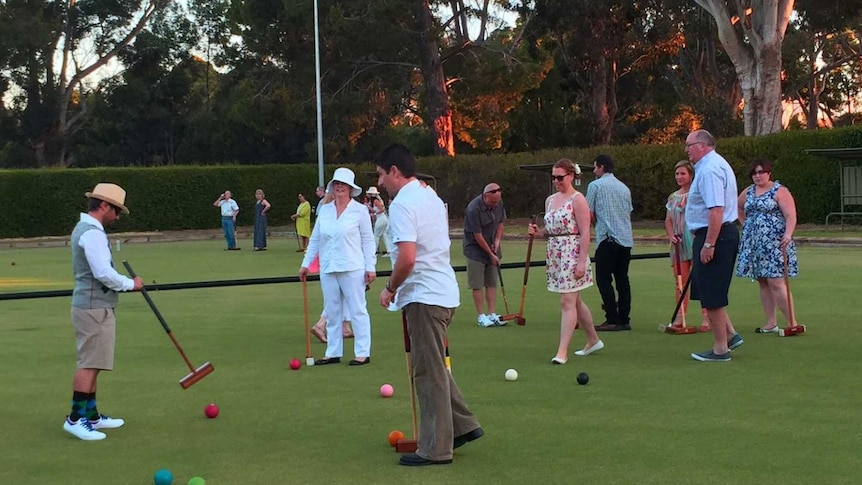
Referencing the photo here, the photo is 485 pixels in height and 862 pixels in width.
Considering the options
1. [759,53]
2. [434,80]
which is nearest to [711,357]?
[759,53]

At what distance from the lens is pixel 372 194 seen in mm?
22141

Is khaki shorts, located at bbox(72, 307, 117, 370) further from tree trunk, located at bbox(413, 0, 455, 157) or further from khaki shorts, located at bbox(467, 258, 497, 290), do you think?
tree trunk, located at bbox(413, 0, 455, 157)

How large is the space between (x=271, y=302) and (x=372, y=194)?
7.67m

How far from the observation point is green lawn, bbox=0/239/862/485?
5.59m

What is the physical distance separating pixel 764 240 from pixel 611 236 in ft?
4.98

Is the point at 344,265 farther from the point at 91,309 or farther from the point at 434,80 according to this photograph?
the point at 434,80

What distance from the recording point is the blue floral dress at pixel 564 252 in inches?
347

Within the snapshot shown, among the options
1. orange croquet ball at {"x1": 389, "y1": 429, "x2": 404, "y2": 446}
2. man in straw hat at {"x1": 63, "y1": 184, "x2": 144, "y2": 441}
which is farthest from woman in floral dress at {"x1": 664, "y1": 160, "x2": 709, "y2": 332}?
man in straw hat at {"x1": 63, "y1": 184, "x2": 144, "y2": 441}

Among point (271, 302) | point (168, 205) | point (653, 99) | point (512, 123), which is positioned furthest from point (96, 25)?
point (271, 302)

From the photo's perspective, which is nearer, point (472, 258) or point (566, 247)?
point (566, 247)

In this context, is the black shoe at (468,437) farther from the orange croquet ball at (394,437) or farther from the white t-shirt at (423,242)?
the white t-shirt at (423,242)

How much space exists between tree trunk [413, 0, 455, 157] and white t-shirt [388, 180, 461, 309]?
35.2m

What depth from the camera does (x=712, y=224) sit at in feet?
27.0

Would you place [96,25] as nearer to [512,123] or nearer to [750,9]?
[512,123]
